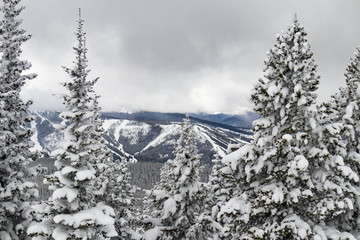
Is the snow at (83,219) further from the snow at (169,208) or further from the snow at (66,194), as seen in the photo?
the snow at (169,208)

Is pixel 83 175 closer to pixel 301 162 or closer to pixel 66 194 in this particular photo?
pixel 66 194

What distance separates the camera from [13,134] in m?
14.9

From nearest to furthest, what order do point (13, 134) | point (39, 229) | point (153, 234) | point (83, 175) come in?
point (39, 229)
point (83, 175)
point (13, 134)
point (153, 234)

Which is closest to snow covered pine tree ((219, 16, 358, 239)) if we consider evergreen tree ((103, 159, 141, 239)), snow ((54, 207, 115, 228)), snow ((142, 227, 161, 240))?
snow ((54, 207, 115, 228))

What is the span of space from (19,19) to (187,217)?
1647 cm

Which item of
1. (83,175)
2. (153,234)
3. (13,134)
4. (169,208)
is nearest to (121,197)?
(153,234)

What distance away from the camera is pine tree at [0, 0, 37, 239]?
47.8 feet

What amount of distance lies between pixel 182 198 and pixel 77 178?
8.84m

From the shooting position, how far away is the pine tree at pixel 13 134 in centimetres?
1456

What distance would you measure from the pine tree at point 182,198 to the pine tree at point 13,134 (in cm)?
777

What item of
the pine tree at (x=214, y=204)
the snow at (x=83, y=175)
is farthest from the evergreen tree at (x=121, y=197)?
the snow at (x=83, y=175)

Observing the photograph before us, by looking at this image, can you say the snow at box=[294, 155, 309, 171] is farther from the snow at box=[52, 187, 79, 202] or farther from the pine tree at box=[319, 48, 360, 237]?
the snow at box=[52, 187, 79, 202]

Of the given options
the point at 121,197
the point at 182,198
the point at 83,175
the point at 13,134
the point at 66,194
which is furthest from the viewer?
the point at 121,197

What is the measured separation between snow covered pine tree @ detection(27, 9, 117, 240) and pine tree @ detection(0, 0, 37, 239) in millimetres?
4064
